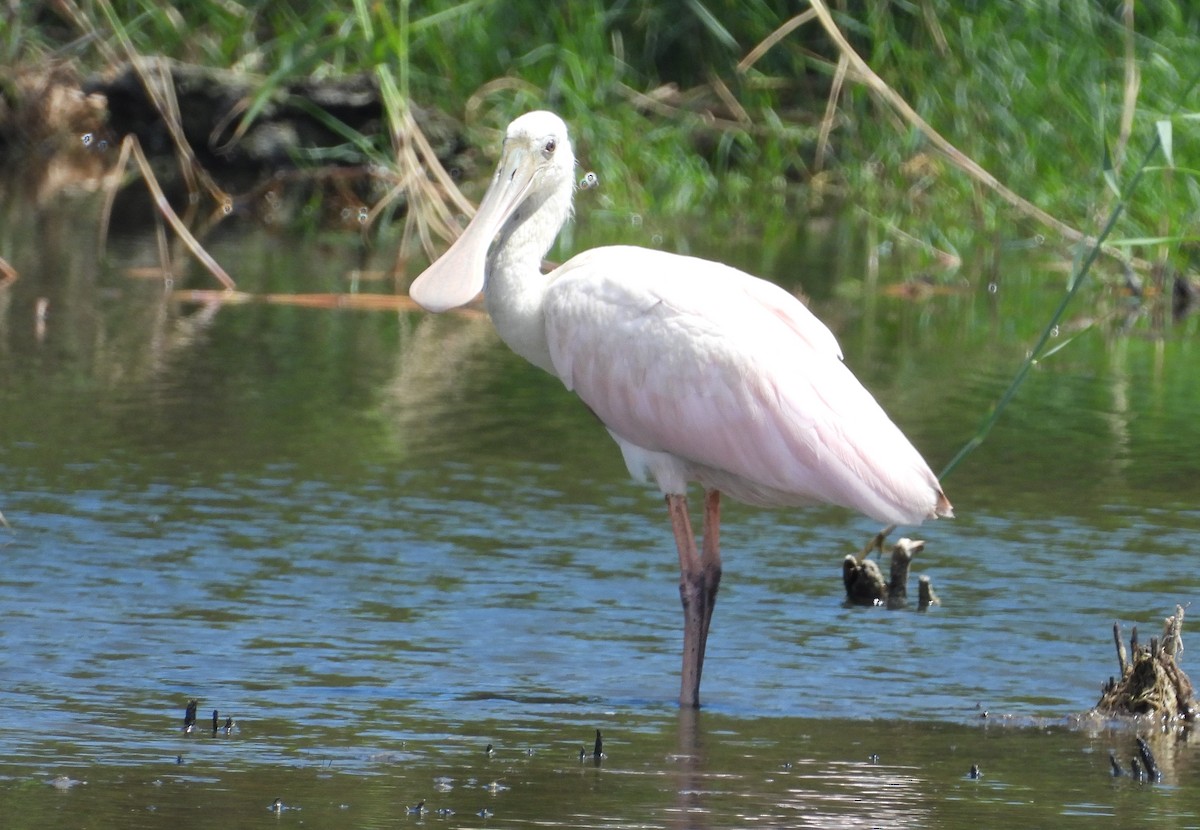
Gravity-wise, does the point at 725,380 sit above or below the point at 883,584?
above

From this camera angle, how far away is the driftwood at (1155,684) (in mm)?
5188

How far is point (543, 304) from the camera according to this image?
20.1ft

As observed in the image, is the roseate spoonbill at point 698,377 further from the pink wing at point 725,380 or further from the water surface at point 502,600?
the water surface at point 502,600

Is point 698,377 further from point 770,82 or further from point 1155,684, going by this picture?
point 770,82

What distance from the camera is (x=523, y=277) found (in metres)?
6.19

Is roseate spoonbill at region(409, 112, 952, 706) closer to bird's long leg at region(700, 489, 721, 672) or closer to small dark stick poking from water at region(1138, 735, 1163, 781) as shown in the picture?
bird's long leg at region(700, 489, 721, 672)

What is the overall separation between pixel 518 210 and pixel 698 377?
0.78 m

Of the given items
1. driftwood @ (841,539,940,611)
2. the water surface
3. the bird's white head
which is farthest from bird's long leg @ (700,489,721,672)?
the bird's white head

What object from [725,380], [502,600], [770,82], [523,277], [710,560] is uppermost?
[770,82]

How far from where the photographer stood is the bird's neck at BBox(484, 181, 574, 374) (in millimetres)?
6160

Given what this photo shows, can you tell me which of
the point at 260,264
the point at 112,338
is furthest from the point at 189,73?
the point at 112,338

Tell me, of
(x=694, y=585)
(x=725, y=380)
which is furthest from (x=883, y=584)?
(x=725, y=380)

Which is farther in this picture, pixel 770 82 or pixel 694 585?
pixel 770 82

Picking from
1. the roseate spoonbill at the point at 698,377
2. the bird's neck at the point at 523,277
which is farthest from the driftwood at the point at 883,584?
the bird's neck at the point at 523,277
